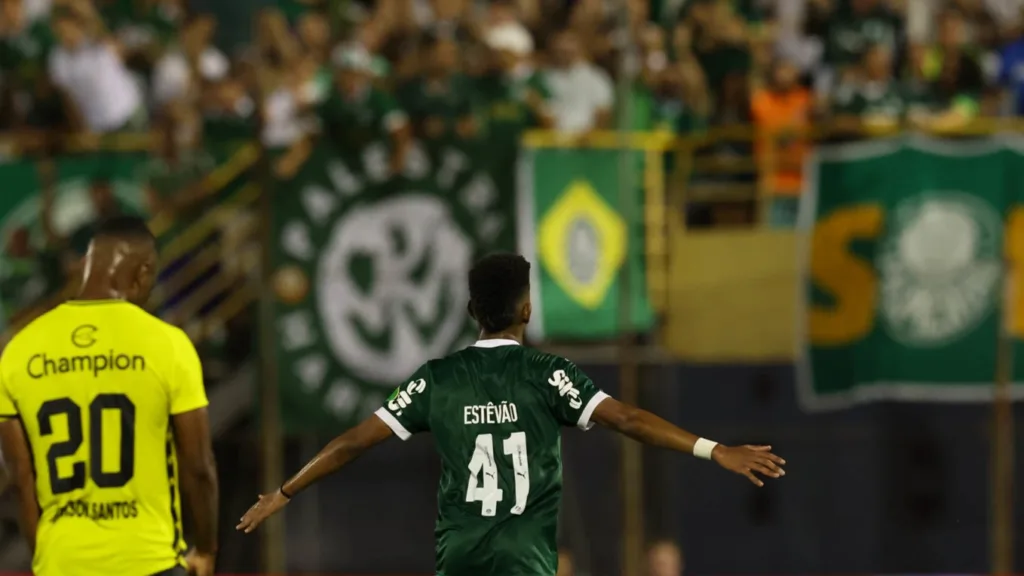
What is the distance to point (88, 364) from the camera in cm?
618

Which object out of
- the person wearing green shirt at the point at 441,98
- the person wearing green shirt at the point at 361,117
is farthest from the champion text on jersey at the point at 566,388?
the person wearing green shirt at the point at 441,98

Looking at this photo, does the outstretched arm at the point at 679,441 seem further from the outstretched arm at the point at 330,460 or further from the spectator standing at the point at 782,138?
the spectator standing at the point at 782,138

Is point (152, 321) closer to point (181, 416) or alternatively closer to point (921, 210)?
point (181, 416)

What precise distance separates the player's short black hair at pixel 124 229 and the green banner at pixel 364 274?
6800mm

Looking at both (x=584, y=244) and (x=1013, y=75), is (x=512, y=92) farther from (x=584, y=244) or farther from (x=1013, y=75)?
(x=1013, y=75)

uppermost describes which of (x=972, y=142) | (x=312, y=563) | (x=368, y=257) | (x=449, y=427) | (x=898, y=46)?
(x=898, y=46)

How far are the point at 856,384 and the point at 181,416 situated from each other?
8715mm

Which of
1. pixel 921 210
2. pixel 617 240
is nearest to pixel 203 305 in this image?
pixel 617 240

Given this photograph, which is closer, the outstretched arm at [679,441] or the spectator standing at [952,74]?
the outstretched arm at [679,441]

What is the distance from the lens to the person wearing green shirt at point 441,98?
13.5 m

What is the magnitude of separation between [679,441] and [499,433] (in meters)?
0.59

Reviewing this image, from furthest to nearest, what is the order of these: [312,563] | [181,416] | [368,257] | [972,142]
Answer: [312,563] → [972,142] → [368,257] → [181,416]

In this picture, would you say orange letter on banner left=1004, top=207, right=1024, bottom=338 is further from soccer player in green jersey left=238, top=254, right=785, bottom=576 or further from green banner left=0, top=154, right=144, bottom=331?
soccer player in green jersey left=238, top=254, right=785, bottom=576

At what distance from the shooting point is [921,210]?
13977 mm
